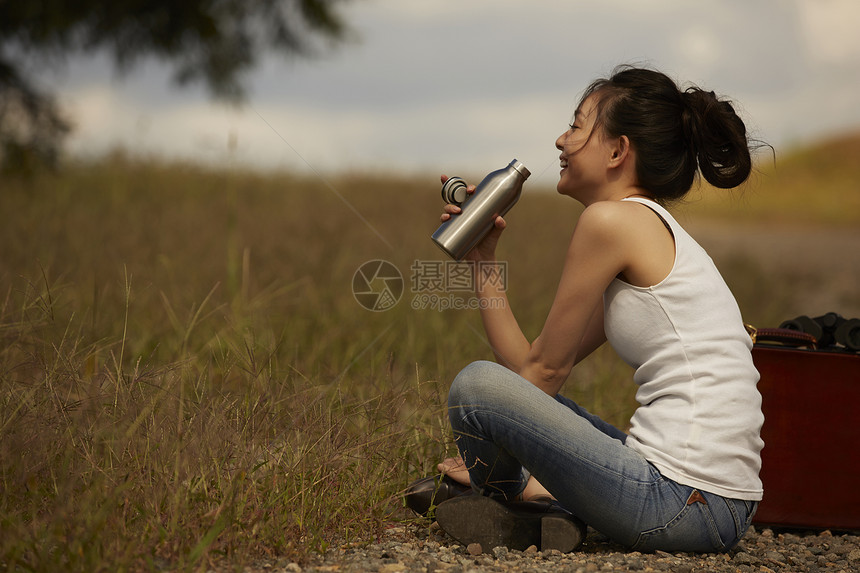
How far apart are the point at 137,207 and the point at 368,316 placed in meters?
3.75

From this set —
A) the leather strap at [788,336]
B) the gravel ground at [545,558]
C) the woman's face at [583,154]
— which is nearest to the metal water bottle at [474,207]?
the woman's face at [583,154]

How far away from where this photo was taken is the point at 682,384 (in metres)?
1.83

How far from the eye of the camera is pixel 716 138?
2.07 metres

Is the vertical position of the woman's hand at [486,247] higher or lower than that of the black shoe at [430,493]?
higher

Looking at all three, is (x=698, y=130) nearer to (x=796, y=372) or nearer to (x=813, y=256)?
(x=796, y=372)

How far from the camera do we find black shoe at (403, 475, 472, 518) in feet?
7.08

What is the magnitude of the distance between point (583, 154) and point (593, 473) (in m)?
0.81

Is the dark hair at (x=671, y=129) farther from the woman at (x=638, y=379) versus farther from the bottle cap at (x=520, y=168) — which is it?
the bottle cap at (x=520, y=168)

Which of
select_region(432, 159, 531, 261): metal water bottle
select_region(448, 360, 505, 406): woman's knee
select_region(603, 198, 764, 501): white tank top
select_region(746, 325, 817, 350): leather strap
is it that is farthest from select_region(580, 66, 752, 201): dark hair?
select_region(448, 360, 505, 406): woman's knee

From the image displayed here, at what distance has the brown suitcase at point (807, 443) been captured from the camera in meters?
2.38

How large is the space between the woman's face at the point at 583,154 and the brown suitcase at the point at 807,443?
0.76 metres

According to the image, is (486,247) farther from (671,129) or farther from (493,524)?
(493,524)

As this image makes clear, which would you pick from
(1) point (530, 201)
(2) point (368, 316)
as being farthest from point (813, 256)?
(2) point (368, 316)

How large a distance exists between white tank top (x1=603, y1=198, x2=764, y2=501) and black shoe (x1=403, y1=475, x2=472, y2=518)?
1.71 feet
